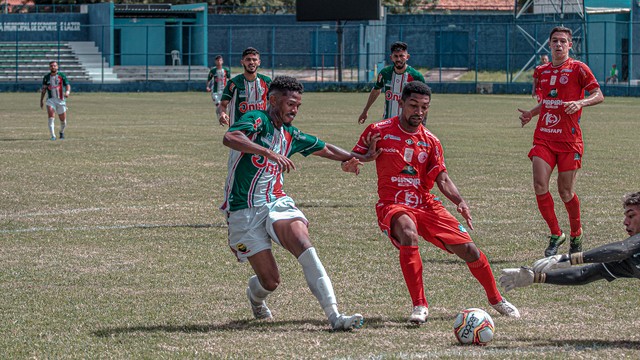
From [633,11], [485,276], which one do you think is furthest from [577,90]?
[633,11]

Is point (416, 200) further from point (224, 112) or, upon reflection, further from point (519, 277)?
point (224, 112)

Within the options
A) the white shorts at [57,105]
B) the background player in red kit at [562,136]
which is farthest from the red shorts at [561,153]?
the white shorts at [57,105]

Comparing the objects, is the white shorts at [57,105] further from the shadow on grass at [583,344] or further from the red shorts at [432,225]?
the shadow on grass at [583,344]

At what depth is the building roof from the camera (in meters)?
73.9

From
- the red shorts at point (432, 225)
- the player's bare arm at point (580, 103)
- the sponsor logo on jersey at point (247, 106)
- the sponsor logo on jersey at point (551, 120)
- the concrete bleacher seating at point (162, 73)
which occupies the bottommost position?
the red shorts at point (432, 225)

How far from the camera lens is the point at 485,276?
7.52 meters

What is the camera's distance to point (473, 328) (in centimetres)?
664

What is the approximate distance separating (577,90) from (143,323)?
5.43m

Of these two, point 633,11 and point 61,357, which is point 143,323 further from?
point 633,11

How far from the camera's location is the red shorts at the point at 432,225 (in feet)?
24.9

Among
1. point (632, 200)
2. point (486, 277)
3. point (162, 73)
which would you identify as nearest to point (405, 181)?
point (486, 277)

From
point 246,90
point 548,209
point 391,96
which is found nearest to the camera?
point 548,209

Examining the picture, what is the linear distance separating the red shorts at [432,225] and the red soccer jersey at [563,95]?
311cm

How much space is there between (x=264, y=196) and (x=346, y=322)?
1.14 m
